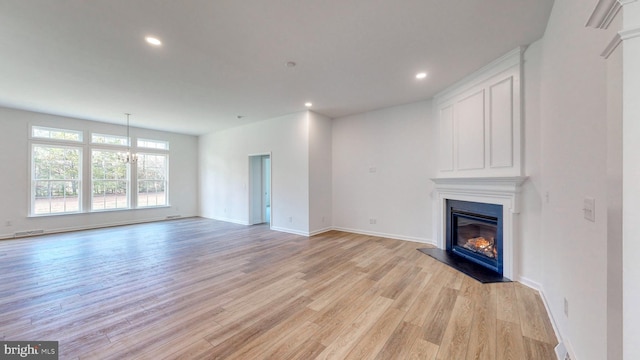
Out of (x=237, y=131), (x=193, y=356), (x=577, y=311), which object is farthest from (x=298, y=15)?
(x=237, y=131)

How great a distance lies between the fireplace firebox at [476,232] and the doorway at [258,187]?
471 cm

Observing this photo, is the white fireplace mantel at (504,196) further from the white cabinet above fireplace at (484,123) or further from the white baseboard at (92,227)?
the white baseboard at (92,227)

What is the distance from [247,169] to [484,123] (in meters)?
5.53

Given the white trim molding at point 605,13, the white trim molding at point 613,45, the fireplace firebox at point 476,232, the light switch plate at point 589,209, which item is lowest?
the fireplace firebox at point 476,232

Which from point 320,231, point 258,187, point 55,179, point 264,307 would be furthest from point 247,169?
point 264,307

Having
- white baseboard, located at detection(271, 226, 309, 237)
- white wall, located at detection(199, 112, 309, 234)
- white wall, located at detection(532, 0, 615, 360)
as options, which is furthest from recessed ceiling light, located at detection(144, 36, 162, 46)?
white baseboard, located at detection(271, 226, 309, 237)

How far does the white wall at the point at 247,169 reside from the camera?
5.44 m

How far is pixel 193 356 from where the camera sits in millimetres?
1695

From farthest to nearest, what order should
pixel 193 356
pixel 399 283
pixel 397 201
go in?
1. pixel 397 201
2. pixel 399 283
3. pixel 193 356

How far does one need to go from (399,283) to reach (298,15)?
3134mm

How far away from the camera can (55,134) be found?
5699 mm

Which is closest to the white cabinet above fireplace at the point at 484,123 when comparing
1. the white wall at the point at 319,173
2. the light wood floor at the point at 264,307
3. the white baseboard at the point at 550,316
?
the white baseboard at the point at 550,316

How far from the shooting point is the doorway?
6.72 meters

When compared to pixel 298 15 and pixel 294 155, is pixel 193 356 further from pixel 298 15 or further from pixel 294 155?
pixel 294 155
